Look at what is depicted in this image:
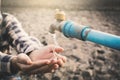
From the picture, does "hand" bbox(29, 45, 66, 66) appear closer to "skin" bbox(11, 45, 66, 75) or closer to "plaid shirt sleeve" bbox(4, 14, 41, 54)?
"skin" bbox(11, 45, 66, 75)

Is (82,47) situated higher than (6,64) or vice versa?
(6,64)

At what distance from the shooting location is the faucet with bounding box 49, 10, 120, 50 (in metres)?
0.73

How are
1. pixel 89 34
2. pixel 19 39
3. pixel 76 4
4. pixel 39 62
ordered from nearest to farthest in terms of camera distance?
1. pixel 39 62
2. pixel 89 34
3. pixel 19 39
4. pixel 76 4

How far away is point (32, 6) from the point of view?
1.79 meters

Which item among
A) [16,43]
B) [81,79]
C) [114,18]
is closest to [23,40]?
[16,43]

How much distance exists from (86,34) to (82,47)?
48 cm

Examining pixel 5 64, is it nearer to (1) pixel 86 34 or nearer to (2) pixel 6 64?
(2) pixel 6 64

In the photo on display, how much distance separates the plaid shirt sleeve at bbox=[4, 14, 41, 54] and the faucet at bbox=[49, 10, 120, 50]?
0.44ft

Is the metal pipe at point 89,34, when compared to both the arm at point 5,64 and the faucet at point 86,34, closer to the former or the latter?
the faucet at point 86,34

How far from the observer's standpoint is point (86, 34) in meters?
0.83

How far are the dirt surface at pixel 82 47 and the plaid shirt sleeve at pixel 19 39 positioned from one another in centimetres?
28

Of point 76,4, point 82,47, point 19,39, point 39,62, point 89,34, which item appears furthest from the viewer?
point 76,4

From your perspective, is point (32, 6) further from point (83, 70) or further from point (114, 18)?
point (83, 70)

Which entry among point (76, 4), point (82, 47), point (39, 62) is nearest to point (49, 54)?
point (39, 62)
